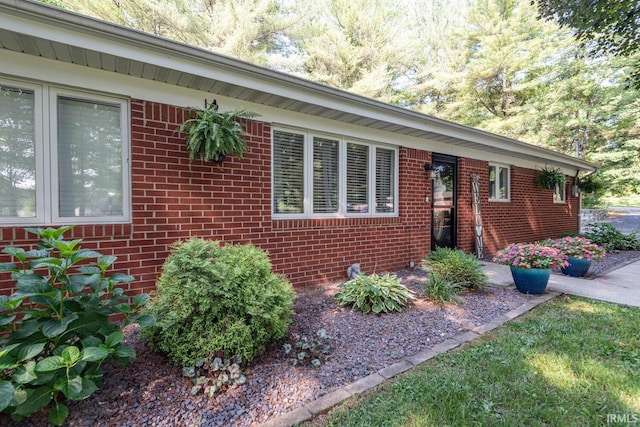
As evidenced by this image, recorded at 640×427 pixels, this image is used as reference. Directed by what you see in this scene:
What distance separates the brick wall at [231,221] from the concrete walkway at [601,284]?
1397mm

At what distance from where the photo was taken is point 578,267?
5.27 meters

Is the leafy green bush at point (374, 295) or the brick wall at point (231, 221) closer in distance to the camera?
the brick wall at point (231, 221)

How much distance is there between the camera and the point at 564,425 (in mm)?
1750

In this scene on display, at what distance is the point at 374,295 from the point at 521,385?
1.64 m

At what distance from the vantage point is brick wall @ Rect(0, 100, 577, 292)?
3.13 metres

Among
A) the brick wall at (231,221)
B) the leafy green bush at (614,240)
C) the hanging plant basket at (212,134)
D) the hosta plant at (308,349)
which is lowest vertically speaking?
the hosta plant at (308,349)

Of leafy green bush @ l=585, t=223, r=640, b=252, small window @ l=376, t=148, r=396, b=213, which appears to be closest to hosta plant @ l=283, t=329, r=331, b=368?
small window @ l=376, t=148, r=396, b=213

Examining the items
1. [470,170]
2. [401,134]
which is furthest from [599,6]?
[401,134]

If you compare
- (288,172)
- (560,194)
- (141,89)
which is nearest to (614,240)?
(560,194)

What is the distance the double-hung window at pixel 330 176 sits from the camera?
4.29 metres

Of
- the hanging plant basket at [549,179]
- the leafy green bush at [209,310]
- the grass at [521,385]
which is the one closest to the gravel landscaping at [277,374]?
the leafy green bush at [209,310]

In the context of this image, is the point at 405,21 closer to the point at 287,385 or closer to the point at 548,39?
the point at 548,39

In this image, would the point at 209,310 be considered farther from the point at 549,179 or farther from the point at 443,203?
the point at 549,179

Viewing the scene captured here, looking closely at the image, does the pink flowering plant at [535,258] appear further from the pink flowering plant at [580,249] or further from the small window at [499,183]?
the small window at [499,183]
